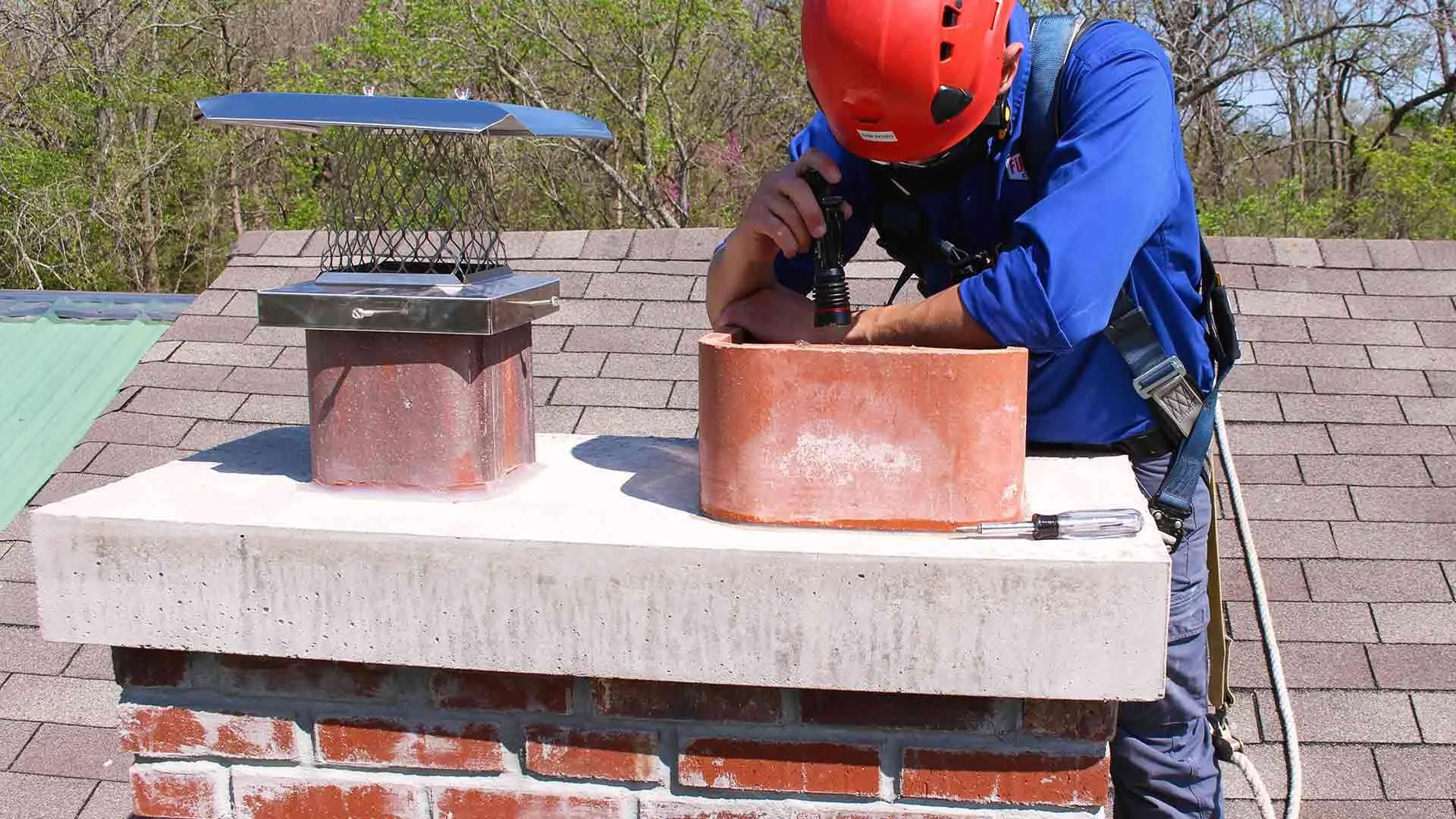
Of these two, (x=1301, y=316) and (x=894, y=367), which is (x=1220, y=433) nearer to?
(x=894, y=367)

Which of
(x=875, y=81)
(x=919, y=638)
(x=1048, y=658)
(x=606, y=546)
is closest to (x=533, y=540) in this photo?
(x=606, y=546)

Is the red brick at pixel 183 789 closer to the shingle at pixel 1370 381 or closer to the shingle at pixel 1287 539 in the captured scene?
the shingle at pixel 1287 539

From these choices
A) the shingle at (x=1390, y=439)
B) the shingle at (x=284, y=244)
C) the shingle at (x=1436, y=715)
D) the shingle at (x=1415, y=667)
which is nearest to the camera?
the shingle at (x=1436, y=715)

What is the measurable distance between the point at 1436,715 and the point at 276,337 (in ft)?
14.4

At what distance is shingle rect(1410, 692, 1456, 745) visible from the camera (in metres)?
3.37

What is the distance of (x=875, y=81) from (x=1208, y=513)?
1285 mm

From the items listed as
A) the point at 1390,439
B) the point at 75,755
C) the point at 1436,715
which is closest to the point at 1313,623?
the point at 1436,715

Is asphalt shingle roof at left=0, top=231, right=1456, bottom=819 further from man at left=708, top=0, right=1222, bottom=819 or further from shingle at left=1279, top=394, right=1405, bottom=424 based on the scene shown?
man at left=708, top=0, right=1222, bottom=819

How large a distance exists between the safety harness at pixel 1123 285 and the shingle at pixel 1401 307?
282cm

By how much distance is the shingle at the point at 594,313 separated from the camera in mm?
4938

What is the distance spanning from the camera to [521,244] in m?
5.54

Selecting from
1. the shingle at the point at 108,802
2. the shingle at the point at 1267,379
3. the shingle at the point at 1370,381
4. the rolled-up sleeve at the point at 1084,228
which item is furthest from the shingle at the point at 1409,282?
the shingle at the point at 108,802

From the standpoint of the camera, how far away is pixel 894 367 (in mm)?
1660

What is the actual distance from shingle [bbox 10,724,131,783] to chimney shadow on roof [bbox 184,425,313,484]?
162 centimetres
